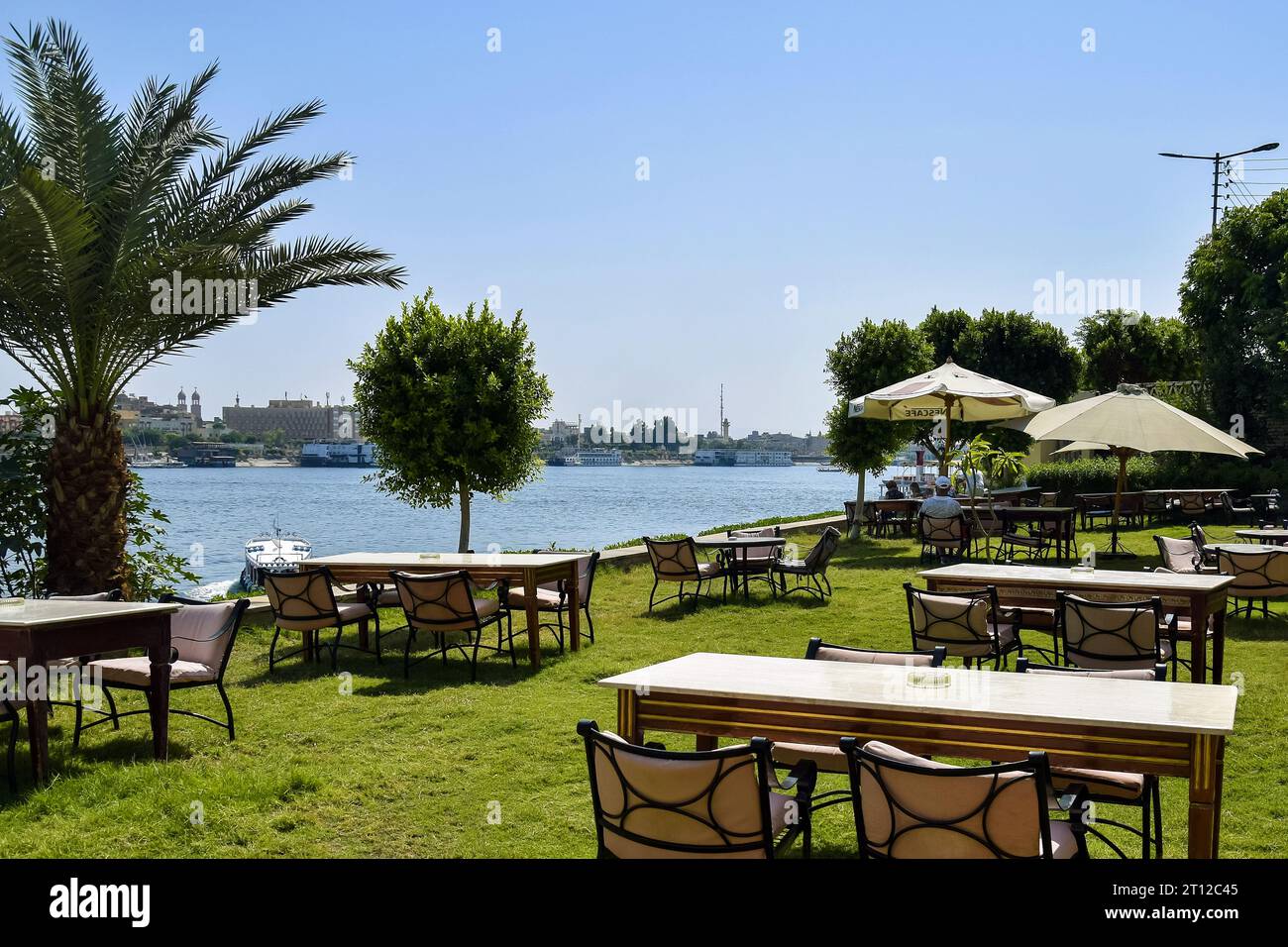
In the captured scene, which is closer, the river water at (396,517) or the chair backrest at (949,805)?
the chair backrest at (949,805)

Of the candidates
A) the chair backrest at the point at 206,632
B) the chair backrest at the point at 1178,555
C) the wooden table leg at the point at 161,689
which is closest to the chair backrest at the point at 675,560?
the chair backrest at the point at 1178,555

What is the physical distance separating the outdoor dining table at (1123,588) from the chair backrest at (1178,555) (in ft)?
8.87

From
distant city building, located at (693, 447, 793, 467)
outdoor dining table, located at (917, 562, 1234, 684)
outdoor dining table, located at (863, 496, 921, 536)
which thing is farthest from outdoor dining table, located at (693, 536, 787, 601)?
distant city building, located at (693, 447, 793, 467)

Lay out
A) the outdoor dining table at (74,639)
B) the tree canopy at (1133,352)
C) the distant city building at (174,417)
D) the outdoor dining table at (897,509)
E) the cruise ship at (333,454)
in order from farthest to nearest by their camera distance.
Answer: the cruise ship at (333,454) < the distant city building at (174,417) < the tree canopy at (1133,352) < the outdoor dining table at (897,509) < the outdoor dining table at (74,639)

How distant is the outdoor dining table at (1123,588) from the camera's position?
716 centimetres

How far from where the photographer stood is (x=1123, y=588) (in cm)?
731

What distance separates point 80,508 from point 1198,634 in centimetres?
857

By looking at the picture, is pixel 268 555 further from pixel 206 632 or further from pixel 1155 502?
pixel 206 632

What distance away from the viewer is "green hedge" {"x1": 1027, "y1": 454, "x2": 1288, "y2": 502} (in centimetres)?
2139

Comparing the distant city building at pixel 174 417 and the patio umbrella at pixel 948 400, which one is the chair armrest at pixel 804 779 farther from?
the distant city building at pixel 174 417

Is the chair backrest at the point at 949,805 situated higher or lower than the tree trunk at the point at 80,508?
lower

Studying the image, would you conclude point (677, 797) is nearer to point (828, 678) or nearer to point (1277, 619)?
point (828, 678)

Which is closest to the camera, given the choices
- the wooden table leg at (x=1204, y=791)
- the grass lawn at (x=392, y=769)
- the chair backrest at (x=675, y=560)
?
the wooden table leg at (x=1204, y=791)
